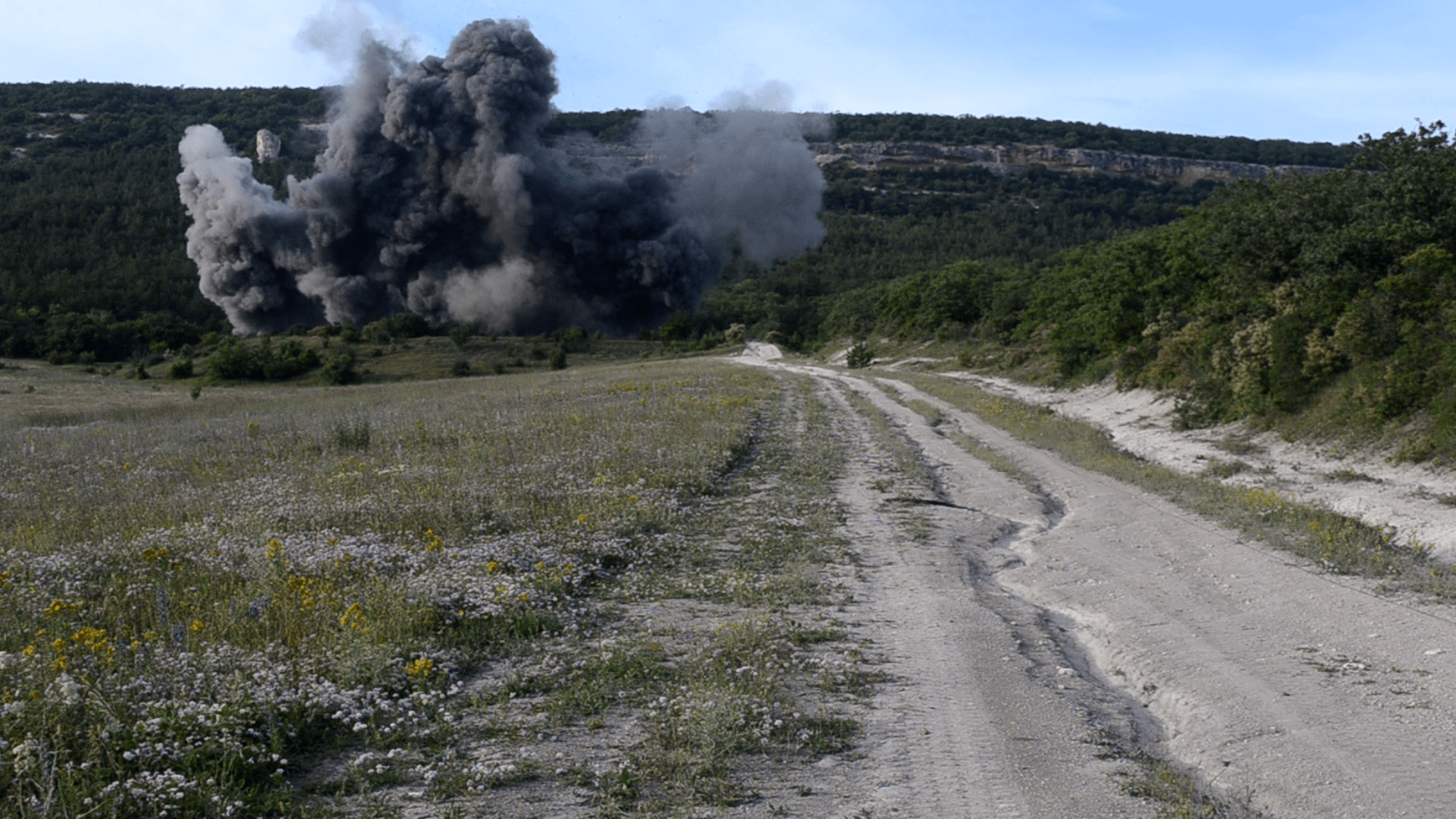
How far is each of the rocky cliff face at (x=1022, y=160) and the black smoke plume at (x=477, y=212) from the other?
99.3 metres

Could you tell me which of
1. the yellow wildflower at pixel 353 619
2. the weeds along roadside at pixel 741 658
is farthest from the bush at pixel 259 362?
the yellow wildflower at pixel 353 619

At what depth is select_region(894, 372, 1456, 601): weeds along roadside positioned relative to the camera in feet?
26.6

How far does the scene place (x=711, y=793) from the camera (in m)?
4.22

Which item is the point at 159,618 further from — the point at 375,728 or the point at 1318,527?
the point at 1318,527

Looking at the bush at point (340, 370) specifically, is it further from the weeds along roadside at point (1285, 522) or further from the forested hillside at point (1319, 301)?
the weeds along roadside at point (1285, 522)

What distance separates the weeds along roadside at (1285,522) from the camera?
811 cm

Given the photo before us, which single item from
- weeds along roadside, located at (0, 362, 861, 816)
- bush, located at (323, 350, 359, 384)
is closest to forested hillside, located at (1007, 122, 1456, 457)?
weeds along roadside, located at (0, 362, 861, 816)

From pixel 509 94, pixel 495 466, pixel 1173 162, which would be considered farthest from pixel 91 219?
pixel 1173 162

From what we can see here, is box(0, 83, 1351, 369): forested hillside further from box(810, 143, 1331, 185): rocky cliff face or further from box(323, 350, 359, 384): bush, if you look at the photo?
box(323, 350, 359, 384): bush

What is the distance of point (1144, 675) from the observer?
6074mm

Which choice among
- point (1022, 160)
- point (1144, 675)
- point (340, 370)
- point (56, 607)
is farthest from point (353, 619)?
point (1022, 160)

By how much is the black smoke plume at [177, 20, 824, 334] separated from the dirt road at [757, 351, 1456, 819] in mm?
48300

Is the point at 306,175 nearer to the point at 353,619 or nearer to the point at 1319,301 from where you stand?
the point at 1319,301

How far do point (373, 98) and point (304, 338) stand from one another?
16.4 m
